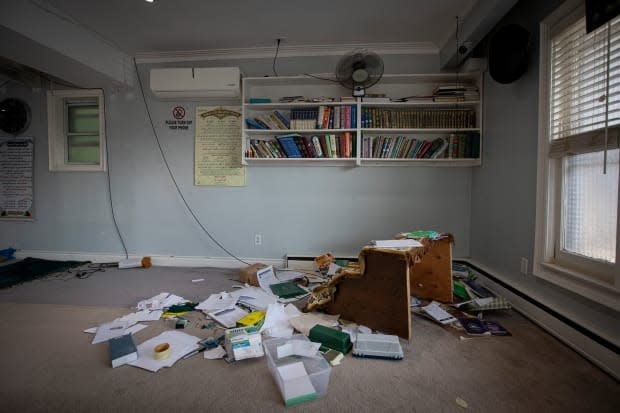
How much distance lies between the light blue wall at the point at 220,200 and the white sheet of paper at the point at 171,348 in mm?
1472

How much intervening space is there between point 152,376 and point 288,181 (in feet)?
6.85

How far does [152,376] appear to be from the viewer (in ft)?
4.53

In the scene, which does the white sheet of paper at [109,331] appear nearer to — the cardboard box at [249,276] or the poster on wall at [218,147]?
the cardboard box at [249,276]

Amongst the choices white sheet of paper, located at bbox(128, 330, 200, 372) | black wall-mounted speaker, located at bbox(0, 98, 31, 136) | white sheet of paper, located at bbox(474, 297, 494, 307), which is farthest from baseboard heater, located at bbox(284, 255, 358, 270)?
black wall-mounted speaker, located at bbox(0, 98, 31, 136)

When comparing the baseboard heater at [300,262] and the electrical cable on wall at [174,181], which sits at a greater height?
the electrical cable on wall at [174,181]

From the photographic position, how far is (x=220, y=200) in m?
3.15

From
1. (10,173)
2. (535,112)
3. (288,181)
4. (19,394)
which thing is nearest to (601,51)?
(535,112)

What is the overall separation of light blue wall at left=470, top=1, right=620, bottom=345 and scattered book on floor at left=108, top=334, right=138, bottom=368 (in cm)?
242

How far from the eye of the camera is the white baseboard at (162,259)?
124 inches

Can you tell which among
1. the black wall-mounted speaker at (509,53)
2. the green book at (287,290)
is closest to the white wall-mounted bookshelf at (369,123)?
the black wall-mounted speaker at (509,53)

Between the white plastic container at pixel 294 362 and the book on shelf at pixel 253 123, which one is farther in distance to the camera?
the book on shelf at pixel 253 123

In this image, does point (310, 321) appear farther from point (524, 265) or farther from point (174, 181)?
point (174, 181)

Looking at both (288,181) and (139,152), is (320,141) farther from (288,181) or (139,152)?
(139,152)

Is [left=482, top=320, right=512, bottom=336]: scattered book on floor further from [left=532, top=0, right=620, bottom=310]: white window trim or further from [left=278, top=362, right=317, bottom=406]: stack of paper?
[left=278, top=362, right=317, bottom=406]: stack of paper
